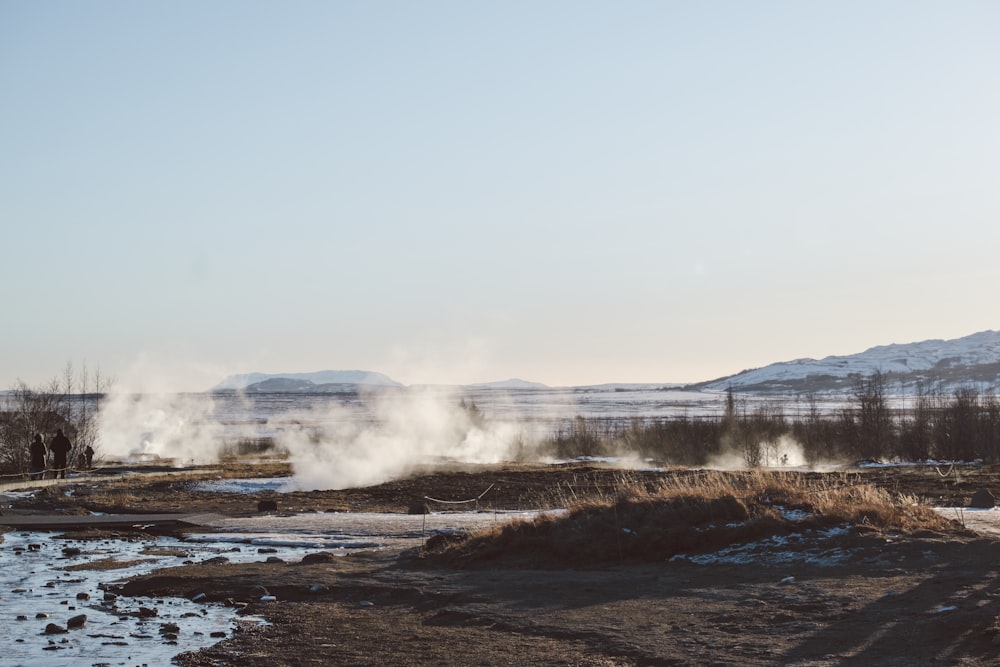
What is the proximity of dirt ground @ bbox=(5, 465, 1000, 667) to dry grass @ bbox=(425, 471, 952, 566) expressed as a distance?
2.31 feet

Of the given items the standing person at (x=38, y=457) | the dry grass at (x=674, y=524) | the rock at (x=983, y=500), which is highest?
the standing person at (x=38, y=457)

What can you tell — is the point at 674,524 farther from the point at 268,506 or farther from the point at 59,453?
the point at 59,453

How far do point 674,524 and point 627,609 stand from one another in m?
5.65

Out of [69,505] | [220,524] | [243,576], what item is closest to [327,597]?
[243,576]

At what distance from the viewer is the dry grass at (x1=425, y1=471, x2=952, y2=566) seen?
19.4 meters

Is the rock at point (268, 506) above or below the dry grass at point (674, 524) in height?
below

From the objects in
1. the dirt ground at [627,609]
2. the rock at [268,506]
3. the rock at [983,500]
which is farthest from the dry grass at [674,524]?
the rock at [268,506]

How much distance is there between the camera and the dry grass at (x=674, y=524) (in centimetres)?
1941

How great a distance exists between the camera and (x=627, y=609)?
578 inches

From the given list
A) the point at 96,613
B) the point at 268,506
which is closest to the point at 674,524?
the point at 96,613

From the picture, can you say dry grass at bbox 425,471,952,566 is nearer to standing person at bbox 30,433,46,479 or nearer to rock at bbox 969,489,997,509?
rock at bbox 969,489,997,509

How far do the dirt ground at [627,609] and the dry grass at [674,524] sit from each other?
2.31ft

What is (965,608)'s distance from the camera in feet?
42.2

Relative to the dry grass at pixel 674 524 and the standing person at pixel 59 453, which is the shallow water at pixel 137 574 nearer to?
the dry grass at pixel 674 524
